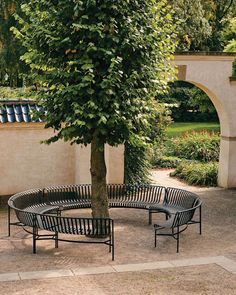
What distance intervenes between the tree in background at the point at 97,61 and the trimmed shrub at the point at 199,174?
307 inches

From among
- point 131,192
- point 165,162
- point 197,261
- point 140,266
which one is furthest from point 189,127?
point 140,266

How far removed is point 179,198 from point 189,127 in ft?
71.9

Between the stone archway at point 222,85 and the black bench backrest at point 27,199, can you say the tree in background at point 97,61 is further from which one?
the stone archway at point 222,85

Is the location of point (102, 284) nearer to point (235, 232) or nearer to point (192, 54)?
point (235, 232)

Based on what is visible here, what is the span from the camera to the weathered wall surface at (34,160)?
46.5 feet

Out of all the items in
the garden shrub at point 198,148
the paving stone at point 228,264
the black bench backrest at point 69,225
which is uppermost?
the garden shrub at point 198,148

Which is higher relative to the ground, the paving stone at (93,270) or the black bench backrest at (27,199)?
the black bench backrest at (27,199)

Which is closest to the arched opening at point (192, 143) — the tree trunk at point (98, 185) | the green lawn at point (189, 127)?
the green lawn at point (189, 127)

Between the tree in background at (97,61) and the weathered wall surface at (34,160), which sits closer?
the tree in background at (97,61)

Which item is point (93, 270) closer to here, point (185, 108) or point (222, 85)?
point (222, 85)

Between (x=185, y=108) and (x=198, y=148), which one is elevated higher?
(x=185, y=108)

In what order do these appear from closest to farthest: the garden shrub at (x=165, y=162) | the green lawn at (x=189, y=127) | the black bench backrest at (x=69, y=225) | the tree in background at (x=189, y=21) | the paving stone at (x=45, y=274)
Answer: the paving stone at (x=45, y=274) → the black bench backrest at (x=69, y=225) → the tree in background at (x=189, y=21) → the garden shrub at (x=165, y=162) → the green lawn at (x=189, y=127)

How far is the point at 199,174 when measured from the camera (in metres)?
18.1

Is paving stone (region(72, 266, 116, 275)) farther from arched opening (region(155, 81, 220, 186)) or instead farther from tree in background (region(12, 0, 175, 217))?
arched opening (region(155, 81, 220, 186))
